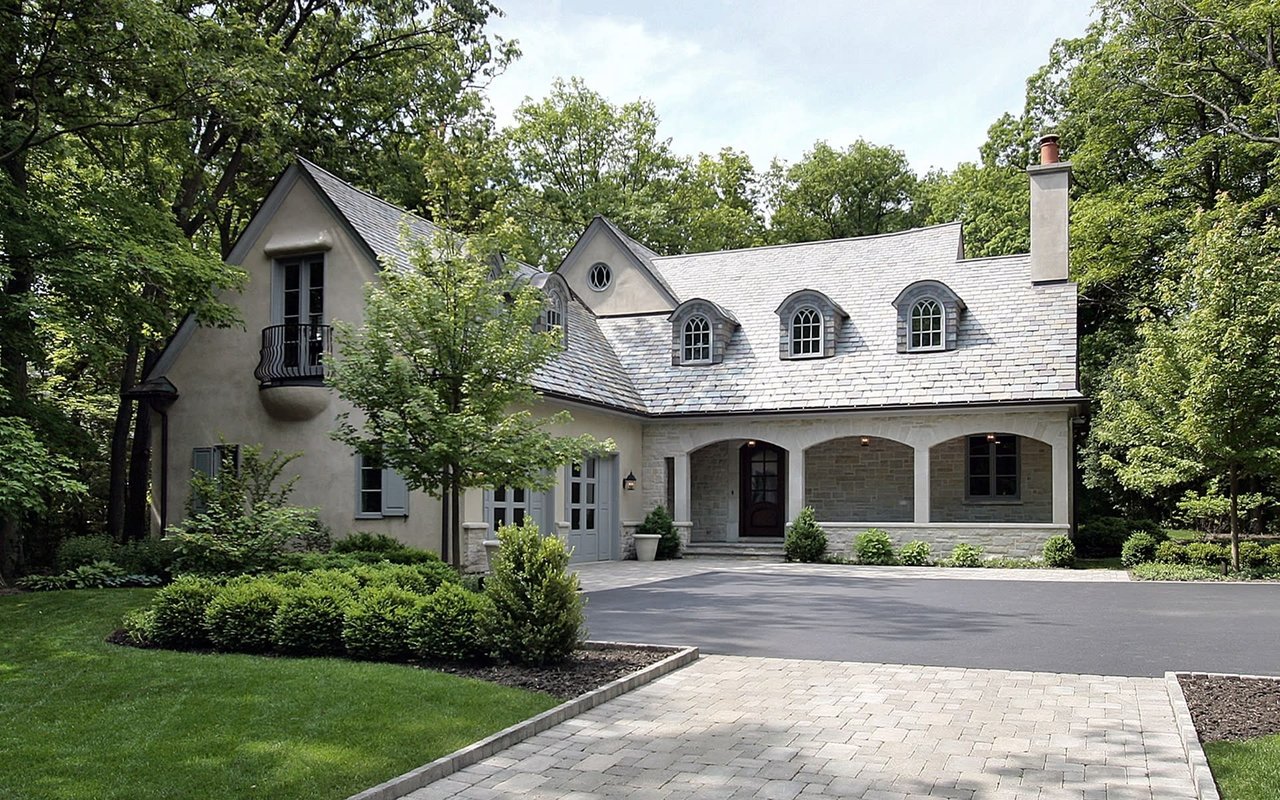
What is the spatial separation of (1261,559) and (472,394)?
50.3 feet

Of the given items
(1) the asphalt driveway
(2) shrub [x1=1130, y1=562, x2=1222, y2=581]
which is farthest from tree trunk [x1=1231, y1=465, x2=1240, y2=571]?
(1) the asphalt driveway

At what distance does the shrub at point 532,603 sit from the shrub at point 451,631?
4.6 inches

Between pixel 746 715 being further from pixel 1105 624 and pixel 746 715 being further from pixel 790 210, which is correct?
pixel 790 210

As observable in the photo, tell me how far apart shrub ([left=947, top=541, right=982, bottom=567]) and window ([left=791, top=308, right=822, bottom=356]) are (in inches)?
227

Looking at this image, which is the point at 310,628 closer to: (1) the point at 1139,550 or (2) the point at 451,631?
(2) the point at 451,631

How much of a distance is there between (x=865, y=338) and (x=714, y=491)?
5664 mm

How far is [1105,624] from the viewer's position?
1188 cm

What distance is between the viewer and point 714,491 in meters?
26.7

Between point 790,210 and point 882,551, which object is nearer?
point 882,551

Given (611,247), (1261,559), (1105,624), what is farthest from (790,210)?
(1105,624)

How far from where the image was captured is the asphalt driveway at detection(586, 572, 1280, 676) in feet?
31.9

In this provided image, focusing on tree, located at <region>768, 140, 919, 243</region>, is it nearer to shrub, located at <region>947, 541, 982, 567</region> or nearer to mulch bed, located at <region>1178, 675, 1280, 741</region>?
shrub, located at <region>947, 541, 982, 567</region>

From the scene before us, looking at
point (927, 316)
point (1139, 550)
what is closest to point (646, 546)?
point (927, 316)

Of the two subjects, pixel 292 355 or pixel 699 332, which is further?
pixel 699 332
